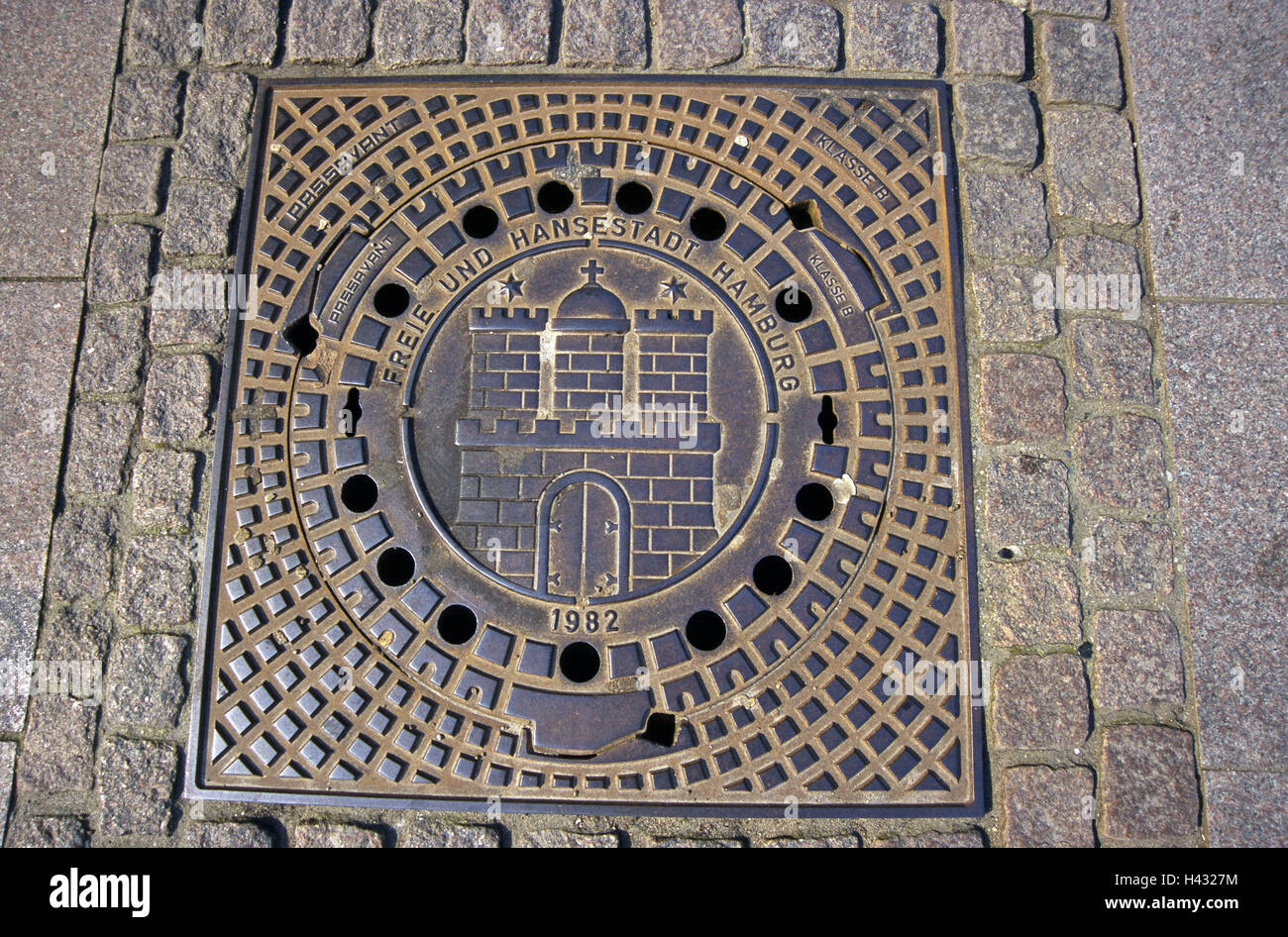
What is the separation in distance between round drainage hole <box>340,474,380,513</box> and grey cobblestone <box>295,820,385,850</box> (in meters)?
0.91

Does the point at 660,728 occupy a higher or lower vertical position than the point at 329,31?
lower

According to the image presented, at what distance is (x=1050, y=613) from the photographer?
2611 millimetres

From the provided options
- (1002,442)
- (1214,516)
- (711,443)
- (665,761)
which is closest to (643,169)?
(711,443)

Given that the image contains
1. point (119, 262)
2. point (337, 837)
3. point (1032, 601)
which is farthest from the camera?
point (119, 262)

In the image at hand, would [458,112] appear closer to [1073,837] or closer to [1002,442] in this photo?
[1002,442]

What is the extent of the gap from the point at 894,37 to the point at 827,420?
1374 millimetres

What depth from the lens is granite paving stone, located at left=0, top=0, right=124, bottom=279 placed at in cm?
289

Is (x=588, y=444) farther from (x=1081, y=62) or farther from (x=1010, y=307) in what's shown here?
(x=1081, y=62)

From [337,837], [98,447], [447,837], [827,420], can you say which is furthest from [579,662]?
[98,447]

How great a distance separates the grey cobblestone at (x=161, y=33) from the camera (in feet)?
9.90

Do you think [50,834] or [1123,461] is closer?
[50,834]

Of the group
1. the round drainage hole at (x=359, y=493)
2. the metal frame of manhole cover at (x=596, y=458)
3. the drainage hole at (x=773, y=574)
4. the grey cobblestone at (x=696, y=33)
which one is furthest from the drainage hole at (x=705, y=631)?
the grey cobblestone at (x=696, y=33)

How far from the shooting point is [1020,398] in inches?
108

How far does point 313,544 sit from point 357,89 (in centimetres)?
153
